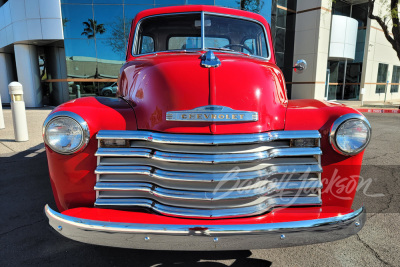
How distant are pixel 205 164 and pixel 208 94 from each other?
48 cm

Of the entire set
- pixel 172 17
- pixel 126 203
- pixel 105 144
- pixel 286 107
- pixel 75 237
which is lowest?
pixel 75 237

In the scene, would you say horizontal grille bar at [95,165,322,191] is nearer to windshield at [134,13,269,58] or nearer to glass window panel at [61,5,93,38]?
windshield at [134,13,269,58]

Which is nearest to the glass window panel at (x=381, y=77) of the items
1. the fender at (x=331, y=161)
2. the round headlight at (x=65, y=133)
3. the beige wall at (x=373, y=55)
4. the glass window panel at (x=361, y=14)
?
the beige wall at (x=373, y=55)

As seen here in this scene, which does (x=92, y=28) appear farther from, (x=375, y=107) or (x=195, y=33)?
(x=375, y=107)

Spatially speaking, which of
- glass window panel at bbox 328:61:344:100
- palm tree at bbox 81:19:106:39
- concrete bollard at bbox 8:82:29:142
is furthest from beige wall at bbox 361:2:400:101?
concrete bollard at bbox 8:82:29:142

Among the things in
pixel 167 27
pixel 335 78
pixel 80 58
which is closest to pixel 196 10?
pixel 167 27

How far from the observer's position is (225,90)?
1.88 m

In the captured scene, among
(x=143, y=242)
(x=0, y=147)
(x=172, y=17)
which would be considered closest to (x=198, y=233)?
(x=143, y=242)

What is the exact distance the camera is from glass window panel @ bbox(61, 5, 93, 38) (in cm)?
1303

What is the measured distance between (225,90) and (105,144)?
911 mm

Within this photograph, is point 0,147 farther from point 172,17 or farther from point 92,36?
point 92,36

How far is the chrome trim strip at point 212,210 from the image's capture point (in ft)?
5.73

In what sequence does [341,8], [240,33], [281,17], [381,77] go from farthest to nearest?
[381,77] → [341,8] → [281,17] → [240,33]

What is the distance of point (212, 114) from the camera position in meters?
1.77
